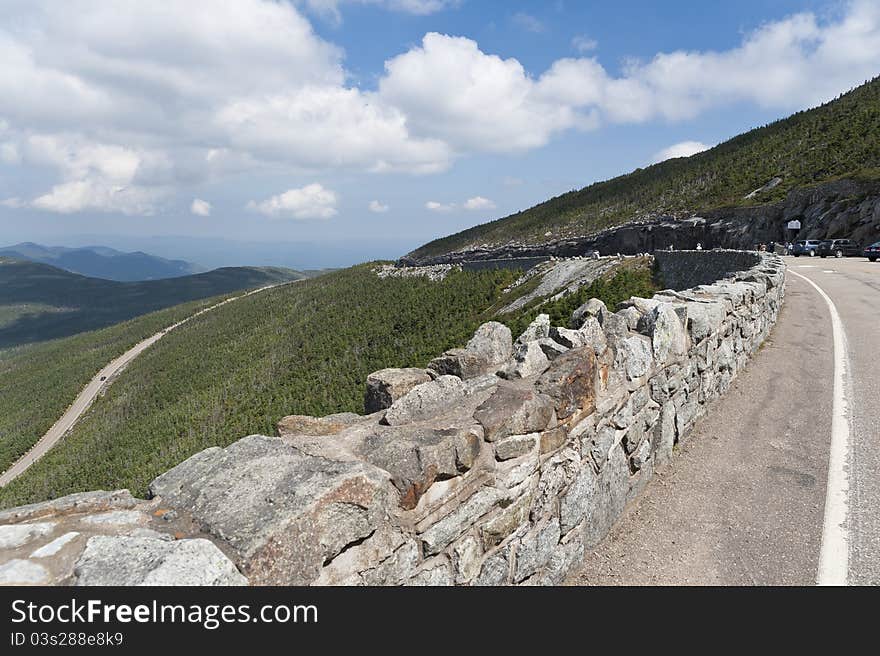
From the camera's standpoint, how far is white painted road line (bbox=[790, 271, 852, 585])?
13.8 ft

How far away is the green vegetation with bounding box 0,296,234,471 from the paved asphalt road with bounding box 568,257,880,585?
268 ft

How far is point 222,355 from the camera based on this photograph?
6309cm

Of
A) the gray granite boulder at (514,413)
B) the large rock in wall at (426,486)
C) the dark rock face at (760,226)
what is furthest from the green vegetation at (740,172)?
the gray granite boulder at (514,413)

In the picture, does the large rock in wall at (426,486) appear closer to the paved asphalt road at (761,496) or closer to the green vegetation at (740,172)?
the paved asphalt road at (761,496)

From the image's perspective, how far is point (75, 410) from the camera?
74.1 metres

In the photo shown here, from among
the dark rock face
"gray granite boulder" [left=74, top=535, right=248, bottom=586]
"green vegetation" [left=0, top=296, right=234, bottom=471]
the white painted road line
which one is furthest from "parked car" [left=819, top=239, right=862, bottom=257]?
"green vegetation" [left=0, top=296, right=234, bottom=471]

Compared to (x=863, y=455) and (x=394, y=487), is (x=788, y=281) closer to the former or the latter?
(x=863, y=455)

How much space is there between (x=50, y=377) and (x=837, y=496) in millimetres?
121436

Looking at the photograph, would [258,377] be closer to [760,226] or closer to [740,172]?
[760,226]

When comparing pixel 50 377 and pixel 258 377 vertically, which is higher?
pixel 258 377

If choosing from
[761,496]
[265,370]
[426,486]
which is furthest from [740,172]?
[426,486]

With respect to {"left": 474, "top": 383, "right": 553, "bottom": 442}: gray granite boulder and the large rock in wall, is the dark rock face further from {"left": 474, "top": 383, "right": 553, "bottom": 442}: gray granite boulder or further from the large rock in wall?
{"left": 474, "top": 383, "right": 553, "bottom": 442}: gray granite boulder

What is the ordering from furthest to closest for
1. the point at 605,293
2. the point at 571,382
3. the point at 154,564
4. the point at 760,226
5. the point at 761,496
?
the point at 760,226 → the point at 605,293 → the point at 761,496 → the point at 571,382 → the point at 154,564
